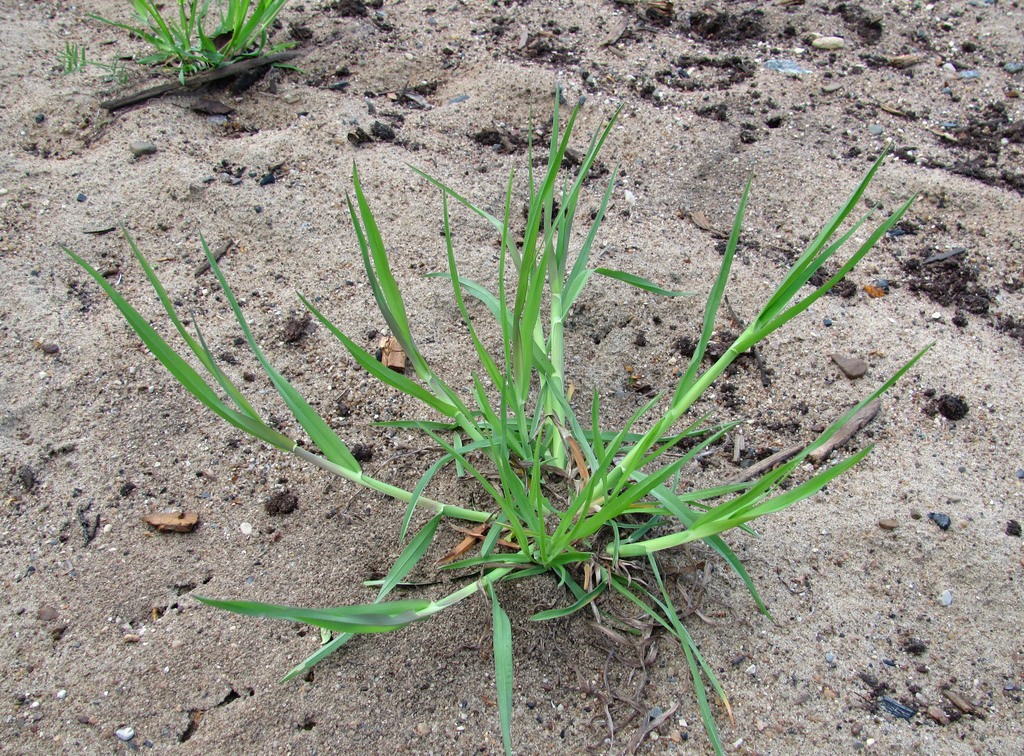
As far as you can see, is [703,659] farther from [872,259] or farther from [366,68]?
[366,68]

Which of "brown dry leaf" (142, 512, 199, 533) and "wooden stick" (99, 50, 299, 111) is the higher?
"wooden stick" (99, 50, 299, 111)

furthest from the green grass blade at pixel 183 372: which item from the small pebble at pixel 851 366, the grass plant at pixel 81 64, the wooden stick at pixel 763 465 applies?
the grass plant at pixel 81 64

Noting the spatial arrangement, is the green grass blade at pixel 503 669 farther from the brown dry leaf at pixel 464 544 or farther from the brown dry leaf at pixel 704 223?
the brown dry leaf at pixel 704 223

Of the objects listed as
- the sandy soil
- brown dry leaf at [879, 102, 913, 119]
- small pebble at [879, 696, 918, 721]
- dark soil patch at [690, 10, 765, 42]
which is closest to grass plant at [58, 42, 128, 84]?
the sandy soil

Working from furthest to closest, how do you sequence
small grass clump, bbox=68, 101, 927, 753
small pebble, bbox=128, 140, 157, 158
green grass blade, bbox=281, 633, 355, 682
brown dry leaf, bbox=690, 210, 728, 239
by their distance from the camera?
1. small pebble, bbox=128, 140, 157, 158
2. brown dry leaf, bbox=690, 210, 728, 239
3. green grass blade, bbox=281, 633, 355, 682
4. small grass clump, bbox=68, 101, 927, 753

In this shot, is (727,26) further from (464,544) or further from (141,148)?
(464,544)

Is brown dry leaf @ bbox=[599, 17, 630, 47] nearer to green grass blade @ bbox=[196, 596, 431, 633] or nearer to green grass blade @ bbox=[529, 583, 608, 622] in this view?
green grass blade @ bbox=[529, 583, 608, 622]

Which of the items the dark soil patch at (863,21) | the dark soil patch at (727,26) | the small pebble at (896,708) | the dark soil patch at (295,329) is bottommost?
the small pebble at (896,708)
